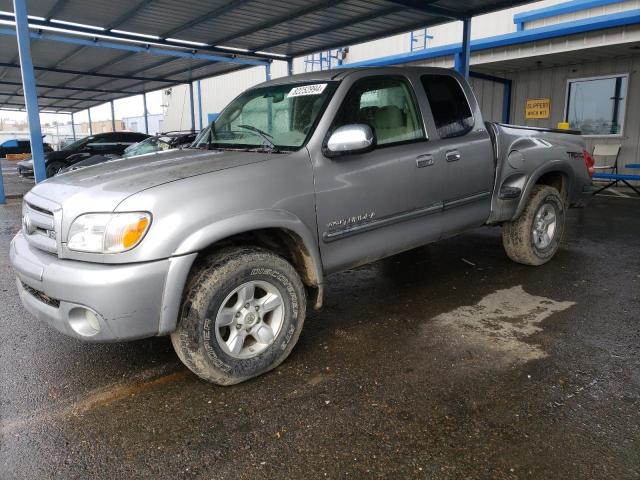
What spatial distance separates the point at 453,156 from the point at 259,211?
200 cm

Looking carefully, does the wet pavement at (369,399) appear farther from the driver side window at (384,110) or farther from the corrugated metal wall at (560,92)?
the corrugated metal wall at (560,92)

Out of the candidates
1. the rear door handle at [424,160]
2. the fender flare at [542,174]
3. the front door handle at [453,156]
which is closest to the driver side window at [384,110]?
the rear door handle at [424,160]

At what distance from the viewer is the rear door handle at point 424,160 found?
392 cm

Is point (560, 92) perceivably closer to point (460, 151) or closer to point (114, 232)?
point (460, 151)

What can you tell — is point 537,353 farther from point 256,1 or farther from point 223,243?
point 256,1

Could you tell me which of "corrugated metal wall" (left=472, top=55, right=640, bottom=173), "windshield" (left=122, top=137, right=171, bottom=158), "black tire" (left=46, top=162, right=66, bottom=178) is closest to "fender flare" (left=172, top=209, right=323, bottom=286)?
"windshield" (left=122, top=137, right=171, bottom=158)

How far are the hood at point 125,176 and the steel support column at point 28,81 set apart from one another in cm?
657

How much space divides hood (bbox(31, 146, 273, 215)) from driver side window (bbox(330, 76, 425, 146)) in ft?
2.65

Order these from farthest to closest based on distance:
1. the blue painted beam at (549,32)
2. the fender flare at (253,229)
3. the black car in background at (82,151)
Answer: the black car in background at (82,151), the blue painted beam at (549,32), the fender flare at (253,229)

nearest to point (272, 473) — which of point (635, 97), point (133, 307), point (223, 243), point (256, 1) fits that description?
point (133, 307)

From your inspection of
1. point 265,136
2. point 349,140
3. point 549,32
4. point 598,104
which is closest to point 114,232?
point 265,136

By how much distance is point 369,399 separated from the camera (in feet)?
9.45

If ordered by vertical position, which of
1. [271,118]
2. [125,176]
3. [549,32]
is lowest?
[125,176]

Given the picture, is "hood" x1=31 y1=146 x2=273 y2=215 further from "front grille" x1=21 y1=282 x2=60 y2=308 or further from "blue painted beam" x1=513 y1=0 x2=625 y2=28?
"blue painted beam" x1=513 y1=0 x2=625 y2=28
